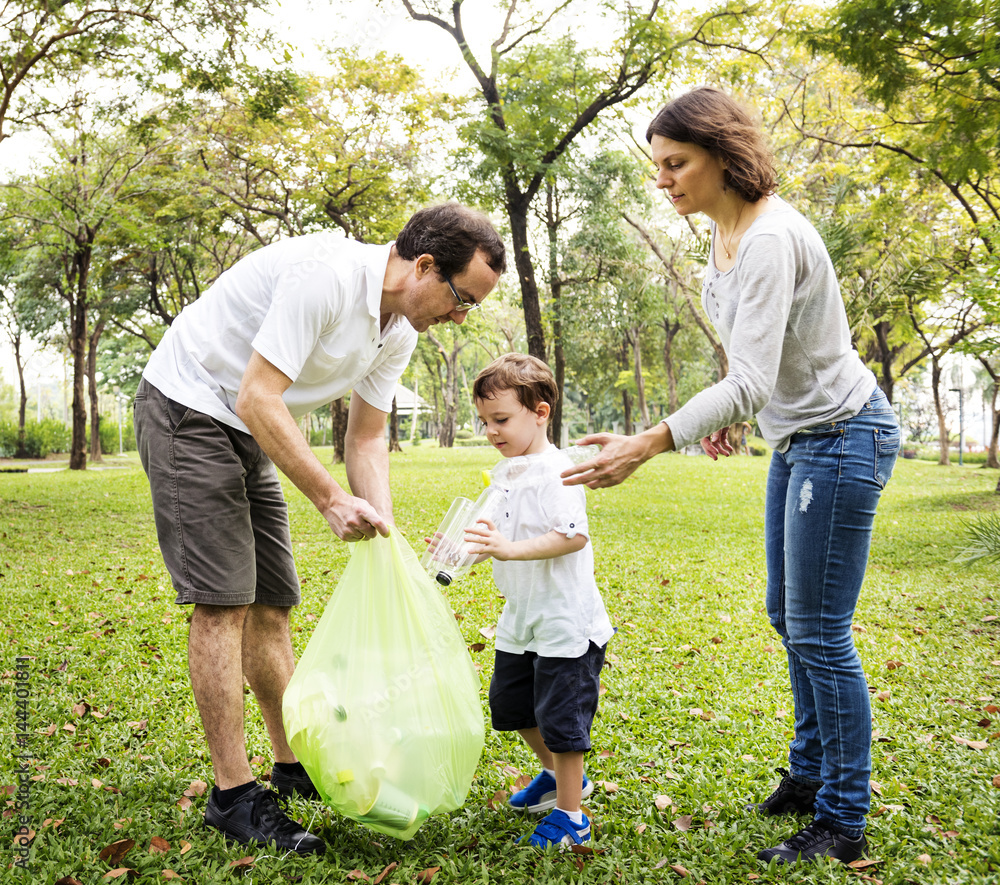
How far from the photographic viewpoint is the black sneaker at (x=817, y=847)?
2.13 meters

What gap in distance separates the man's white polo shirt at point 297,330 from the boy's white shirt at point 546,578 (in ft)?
2.03

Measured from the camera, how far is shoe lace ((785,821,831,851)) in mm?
2152

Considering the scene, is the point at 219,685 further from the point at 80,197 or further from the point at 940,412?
the point at 940,412

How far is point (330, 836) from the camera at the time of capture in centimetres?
230

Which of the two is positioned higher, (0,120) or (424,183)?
(424,183)

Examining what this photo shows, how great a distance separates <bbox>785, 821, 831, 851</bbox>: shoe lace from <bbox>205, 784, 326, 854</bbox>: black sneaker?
1319 mm

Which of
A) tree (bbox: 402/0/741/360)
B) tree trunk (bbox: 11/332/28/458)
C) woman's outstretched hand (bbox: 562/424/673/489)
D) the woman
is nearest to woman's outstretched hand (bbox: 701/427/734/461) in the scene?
the woman

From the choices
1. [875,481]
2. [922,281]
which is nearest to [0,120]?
[875,481]

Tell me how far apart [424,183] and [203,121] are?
4.12 m

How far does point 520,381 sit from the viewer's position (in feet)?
7.62

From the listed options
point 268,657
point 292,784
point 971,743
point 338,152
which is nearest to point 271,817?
point 292,784

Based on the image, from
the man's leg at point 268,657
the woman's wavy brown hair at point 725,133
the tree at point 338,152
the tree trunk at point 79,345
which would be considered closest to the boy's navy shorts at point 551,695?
the man's leg at point 268,657

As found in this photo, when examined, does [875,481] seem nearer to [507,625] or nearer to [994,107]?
[507,625]

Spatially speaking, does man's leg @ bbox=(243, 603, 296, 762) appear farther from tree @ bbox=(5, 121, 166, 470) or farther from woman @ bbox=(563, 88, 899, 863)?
tree @ bbox=(5, 121, 166, 470)
